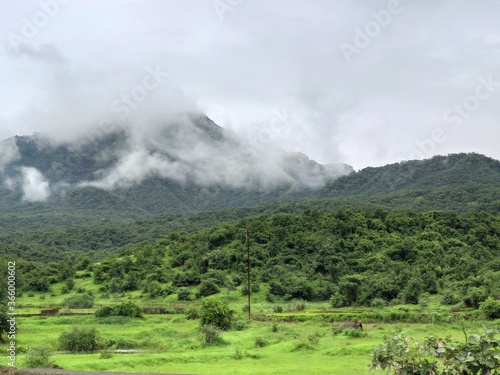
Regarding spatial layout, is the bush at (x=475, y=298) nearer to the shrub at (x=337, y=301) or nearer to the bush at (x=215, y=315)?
the shrub at (x=337, y=301)

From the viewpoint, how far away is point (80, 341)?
27641 millimetres

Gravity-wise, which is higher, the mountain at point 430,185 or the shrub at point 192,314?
the mountain at point 430,185

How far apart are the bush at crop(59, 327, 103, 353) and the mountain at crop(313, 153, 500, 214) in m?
88.9

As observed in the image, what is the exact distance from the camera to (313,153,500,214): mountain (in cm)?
11475

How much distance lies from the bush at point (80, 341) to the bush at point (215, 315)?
25.9ft

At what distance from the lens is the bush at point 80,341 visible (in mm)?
27516

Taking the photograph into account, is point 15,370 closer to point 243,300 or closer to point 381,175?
point 243,300

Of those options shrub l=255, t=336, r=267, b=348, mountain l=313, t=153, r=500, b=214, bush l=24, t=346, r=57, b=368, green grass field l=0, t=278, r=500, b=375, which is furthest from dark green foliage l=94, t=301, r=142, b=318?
mountain l=313, t=153, r=500, b=214

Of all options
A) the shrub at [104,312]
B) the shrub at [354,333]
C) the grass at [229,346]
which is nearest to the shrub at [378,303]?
the grass at [229,346]

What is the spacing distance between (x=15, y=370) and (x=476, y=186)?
427ft

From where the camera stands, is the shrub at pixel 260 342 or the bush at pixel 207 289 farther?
the bush at pixel 207 289

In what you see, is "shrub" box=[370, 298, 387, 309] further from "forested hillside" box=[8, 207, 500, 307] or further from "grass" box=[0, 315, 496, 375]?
"grass" box=[0, 315, 496, 375]

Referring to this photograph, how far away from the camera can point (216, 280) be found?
5516 centimetres

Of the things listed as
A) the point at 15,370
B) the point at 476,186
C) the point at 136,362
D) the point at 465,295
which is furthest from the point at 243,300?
the point at 476,186
